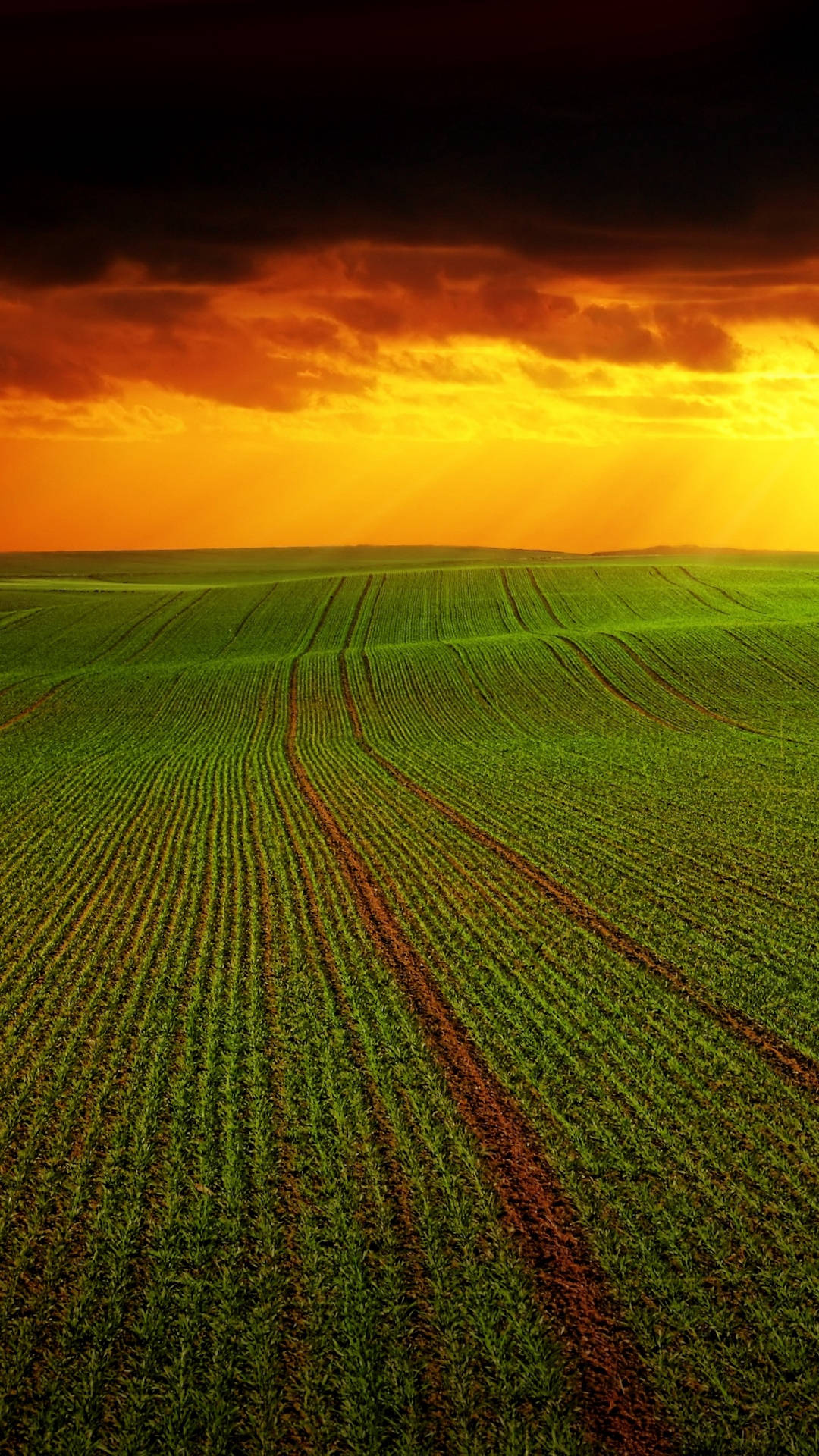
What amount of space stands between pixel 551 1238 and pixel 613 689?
126ft

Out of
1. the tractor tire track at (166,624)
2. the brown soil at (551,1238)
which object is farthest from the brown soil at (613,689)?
the brown soil at (551,1238)

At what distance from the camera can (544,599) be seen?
70375 millimetres

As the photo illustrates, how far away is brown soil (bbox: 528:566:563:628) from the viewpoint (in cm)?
6397

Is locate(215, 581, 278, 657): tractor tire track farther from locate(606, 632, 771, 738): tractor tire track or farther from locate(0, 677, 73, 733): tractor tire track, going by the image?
locate(606, 632, 771, 738): tractor tire track

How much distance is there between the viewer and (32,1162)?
981 cm

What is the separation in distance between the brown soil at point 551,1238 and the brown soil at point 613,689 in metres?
26.7

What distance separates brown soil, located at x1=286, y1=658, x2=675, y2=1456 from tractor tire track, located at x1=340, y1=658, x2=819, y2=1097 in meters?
3.10

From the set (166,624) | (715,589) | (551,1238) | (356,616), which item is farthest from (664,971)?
(715,589)

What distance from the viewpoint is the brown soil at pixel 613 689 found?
130 ft

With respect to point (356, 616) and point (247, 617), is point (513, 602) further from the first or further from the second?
point (247, 617)

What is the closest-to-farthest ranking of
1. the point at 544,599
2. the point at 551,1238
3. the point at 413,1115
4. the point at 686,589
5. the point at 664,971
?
the point at 551,1238, the point at 413,1115, the point at 664,971, the point at 544,599, the point at 686,589

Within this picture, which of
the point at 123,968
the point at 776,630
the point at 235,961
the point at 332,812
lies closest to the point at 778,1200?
the point at 235,961

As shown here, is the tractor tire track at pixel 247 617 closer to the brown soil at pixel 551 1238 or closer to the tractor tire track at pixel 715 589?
the tractor tire track at pixel 715 589

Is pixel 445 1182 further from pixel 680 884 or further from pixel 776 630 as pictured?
pixel 776 630
